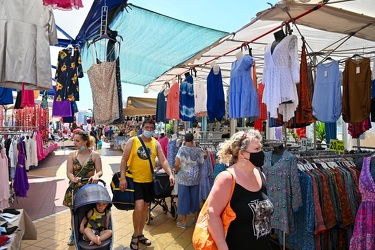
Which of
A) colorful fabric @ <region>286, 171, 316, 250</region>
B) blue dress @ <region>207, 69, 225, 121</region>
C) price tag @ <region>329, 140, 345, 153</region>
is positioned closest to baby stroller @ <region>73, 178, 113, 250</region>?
colorful fabric @ <region>286, 171, 316, 250</region>

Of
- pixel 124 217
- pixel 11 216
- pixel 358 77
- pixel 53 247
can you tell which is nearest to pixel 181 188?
pixel 124 217

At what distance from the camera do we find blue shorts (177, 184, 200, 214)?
4.86 meters

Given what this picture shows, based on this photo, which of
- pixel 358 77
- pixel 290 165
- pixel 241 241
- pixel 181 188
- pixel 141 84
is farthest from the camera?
pixel 141 84

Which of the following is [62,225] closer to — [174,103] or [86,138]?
[86,138]

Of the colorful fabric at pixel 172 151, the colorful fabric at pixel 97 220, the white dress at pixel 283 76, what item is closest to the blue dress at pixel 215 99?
the colorful fabric at pixel 172 151

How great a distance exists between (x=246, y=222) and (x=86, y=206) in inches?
85.1

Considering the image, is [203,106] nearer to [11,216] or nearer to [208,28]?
[208,28]

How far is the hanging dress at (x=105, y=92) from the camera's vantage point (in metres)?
3.50

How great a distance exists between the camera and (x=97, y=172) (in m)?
4.00

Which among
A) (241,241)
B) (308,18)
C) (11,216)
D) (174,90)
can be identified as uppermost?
(308,18)

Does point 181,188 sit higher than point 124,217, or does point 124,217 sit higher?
point 181,188

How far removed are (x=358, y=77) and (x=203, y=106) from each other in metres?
3.50

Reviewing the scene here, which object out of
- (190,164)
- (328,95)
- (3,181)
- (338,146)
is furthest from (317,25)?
(3,181)

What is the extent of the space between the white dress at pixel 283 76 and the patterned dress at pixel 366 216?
1044mm
